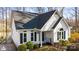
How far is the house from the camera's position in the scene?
260 cm

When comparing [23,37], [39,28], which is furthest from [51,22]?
[23,37]

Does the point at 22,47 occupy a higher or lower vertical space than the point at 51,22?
lower

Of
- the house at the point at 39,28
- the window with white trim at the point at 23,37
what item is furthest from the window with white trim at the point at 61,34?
the window with white trim at the point at 23,37

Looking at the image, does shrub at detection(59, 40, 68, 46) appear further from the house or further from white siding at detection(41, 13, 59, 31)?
white siding at detection(41, 13, 59, 31)

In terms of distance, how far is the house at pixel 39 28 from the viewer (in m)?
2.60

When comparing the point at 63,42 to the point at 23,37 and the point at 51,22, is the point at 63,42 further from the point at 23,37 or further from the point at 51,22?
the point at 23,37

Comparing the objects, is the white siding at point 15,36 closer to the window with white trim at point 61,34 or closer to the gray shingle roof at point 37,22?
the gray shingle roof at point 37,22

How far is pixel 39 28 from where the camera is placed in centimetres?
261

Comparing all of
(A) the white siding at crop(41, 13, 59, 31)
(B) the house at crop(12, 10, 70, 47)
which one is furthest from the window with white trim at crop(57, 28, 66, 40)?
(A) the white siding at crop(41, 13, 59, 31)

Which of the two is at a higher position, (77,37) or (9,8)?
(9,8)
